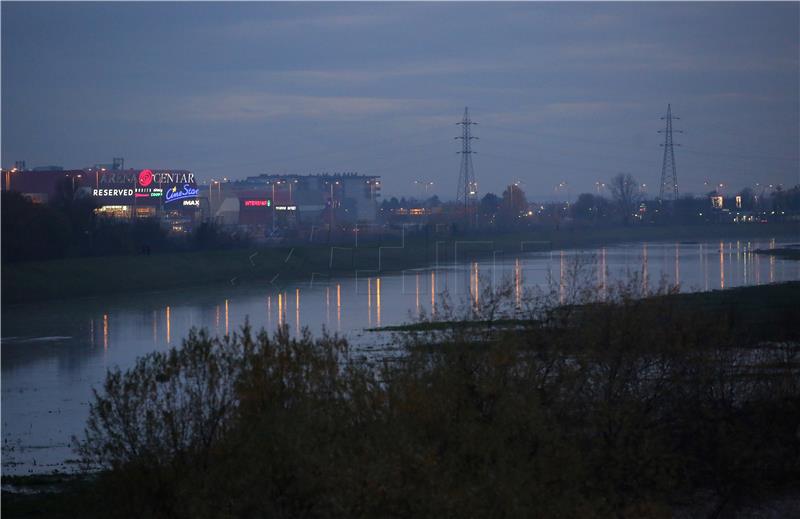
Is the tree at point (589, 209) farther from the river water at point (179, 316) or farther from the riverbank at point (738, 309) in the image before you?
the riverbank at point (738, 309)

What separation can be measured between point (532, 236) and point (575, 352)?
68.5 meters

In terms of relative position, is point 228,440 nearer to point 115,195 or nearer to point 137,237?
point 137,237

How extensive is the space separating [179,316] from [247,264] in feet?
61.1

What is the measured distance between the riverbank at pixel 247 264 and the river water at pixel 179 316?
180 cm

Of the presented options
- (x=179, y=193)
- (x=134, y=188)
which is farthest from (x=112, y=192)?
(x=179, y=193)

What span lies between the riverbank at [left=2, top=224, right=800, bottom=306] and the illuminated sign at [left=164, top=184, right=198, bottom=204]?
19832mm

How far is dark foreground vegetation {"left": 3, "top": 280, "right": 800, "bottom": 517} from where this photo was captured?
7.74 meters

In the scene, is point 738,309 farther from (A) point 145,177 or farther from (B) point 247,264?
(A) point 145,177

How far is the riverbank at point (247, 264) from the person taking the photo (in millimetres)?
38281

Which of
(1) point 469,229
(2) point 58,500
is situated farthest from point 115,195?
(2) point 58,500

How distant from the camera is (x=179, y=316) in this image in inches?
1236

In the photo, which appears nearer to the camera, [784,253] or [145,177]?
[784,253]

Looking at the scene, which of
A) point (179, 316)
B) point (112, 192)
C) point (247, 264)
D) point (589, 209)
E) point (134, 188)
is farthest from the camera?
point (589, 209)

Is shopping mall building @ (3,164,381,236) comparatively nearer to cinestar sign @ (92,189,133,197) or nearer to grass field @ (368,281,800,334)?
cinestar sign @ (92,189,133,197)
